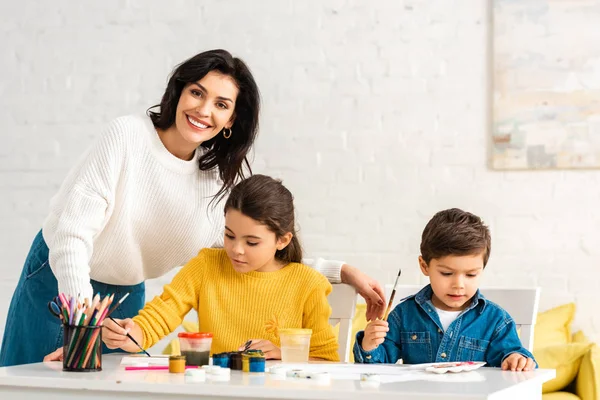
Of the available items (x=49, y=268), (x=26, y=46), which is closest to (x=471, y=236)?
(x=49, y=268)

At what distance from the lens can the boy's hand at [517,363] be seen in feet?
5.42

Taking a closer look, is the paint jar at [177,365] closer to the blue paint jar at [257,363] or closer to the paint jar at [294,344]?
the blue paint jar at [257,363]

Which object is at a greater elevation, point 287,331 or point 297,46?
point 297,46

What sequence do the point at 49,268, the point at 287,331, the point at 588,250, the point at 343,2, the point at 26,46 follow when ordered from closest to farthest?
the point at 287,331, the point at 49,268, the point at 588,250, the point at 343,2, the point at 26,46

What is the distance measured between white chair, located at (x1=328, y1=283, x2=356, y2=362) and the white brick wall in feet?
4.60

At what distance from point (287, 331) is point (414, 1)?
2.16 m

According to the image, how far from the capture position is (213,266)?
6.45 feet

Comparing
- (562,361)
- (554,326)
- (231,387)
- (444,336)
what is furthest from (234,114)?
(554,326)

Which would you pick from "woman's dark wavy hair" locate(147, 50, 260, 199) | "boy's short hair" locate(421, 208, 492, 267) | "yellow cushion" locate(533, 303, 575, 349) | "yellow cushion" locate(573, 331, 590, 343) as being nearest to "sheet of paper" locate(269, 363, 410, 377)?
"boy's short hair" locate(421, 208, 492, 267)

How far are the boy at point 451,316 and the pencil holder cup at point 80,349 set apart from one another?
567 mm

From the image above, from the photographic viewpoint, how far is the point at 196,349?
160cm

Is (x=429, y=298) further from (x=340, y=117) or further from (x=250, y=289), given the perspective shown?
(x=340, y=117)

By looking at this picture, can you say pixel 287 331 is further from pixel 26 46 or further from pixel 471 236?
pixel 26 46

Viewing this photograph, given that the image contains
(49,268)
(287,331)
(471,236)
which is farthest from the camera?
(49,268)
